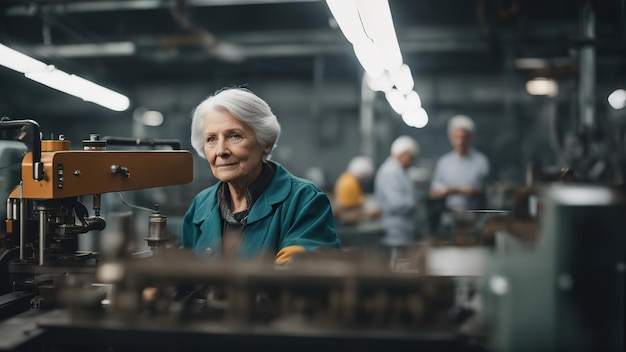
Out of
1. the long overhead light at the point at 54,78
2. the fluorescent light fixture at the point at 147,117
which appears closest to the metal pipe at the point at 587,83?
the long overhead light at the point at 54,78

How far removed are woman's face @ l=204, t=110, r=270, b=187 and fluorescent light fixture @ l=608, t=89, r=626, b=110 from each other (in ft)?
23.7

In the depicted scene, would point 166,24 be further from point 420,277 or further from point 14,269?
point 420,277

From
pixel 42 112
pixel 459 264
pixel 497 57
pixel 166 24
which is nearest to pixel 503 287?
pixel 459 264

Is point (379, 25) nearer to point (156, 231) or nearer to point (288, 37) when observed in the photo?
point (156, 231)

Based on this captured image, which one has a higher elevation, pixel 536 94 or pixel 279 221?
pixel 536 94

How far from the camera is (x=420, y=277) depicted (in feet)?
4.24

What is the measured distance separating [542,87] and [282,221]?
723 cm

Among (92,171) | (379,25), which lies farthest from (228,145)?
(379,25)

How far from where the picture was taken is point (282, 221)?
2225 mm

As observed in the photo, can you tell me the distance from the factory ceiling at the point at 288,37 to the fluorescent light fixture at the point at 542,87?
0.32 meters

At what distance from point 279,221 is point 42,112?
977 centimetres

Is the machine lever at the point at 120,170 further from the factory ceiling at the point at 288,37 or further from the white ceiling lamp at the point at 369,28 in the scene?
the factory ceiling at the point at 288,37

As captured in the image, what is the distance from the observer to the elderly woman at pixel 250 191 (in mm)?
2197

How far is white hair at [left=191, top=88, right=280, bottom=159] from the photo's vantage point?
88.3 inches
